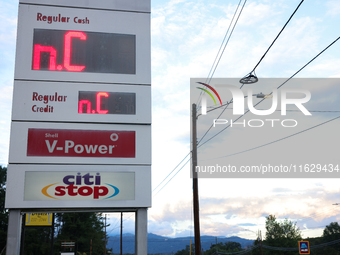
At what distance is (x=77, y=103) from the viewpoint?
392 inches

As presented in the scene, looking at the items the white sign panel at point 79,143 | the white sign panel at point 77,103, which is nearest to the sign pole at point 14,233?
the white sign panel at point 79,143

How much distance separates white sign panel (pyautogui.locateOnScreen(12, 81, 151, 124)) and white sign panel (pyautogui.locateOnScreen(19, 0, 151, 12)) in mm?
2284

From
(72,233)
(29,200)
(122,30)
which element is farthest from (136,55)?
(72,233)

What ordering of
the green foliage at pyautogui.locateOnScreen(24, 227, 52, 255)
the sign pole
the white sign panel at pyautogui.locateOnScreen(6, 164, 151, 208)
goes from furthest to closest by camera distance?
the green foliage at pyautogui.locateOnScreen(24, 227, 52, 255), the white sign panel at pyautogui.locateOnScreen(6, 164, 151, 208), the sign pole

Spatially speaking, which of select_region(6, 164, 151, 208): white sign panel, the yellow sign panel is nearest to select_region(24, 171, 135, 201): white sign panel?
select_region(6, 164, 151, 208): white sign panel

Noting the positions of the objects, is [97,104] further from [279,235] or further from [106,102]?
[279,235]

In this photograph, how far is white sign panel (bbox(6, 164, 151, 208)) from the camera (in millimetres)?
9469

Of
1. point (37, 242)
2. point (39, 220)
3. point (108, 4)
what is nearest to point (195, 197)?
point (108, 4)

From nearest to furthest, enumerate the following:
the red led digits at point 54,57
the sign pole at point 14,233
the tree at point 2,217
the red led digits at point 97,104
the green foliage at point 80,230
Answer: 1. the sign pole at point 14,233
2. the red led digits at point 97,104
3. the red led digits at point 54,57
4. the tree at point 2,217
5. the green foliage at point 80,230

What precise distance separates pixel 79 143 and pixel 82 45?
2.56m

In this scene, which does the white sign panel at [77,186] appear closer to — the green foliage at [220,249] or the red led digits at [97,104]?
the red led digits at [97,104]

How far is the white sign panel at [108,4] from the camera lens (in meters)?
10.6

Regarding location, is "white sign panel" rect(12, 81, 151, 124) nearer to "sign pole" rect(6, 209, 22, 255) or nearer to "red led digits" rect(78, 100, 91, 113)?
"red led digits" rect(78, 100, 91, 113)

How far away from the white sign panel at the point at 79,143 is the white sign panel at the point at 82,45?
126cm
